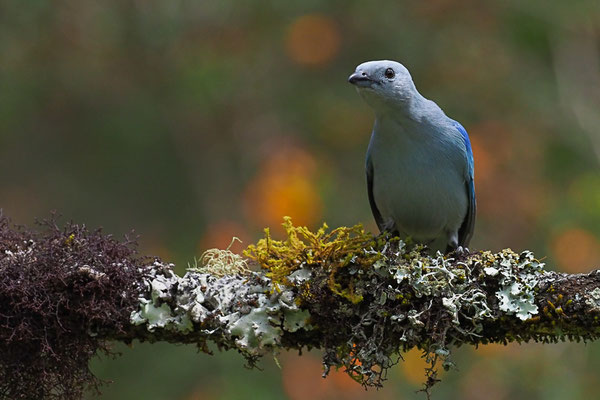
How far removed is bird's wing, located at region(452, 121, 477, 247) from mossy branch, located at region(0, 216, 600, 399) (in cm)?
154

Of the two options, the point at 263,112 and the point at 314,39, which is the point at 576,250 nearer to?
the point at 314,39

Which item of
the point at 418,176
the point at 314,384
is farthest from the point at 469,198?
the point at 314,384

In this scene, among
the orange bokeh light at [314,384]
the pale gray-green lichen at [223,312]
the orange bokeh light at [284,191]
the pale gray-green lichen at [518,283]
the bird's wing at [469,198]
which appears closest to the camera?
the pale gray-green lichen at [518,283]

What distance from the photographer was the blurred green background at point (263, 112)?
8562mm

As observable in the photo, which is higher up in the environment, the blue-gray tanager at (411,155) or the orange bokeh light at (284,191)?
the orange bokeh light at (284,191)

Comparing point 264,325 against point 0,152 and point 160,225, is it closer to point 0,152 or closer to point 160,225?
point 160,225

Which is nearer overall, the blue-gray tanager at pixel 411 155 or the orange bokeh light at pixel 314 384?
the blue-gray tanager at pixel 411 155

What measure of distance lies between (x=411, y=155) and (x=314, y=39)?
5.11 m

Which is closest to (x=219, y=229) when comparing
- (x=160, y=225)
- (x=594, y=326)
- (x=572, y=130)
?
(x=160, y=225)

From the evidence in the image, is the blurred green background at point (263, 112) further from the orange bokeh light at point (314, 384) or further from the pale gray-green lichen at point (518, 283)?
the pale gray-green lichen at point (518, 283)

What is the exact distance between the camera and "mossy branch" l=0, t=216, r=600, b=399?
331cm

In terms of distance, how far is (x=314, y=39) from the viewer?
963cm

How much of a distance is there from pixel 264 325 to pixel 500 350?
15.0 feet

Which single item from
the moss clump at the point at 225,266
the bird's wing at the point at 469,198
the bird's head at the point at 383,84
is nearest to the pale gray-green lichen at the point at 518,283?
the moss clump at the point at 225,266
